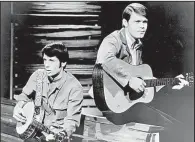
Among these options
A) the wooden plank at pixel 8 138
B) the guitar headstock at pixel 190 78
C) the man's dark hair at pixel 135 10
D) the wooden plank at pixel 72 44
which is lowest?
the wooden plank at pixel 8 138

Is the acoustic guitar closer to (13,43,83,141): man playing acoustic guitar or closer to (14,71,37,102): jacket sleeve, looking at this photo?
(13,43,83,141): man playing acoustic guitar

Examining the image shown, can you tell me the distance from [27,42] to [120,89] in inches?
26.1

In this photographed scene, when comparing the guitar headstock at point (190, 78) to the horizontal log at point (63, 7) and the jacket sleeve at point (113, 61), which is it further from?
the horizontal log at point (63, 7)

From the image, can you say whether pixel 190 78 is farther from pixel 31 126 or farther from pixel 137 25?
pixel 31 126

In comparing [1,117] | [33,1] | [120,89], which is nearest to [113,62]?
[120,89]

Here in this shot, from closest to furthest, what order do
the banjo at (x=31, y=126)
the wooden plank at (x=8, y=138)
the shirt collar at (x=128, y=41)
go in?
the banjo at (x=31, y=126) → the shirt collar at (x=128, y=41) → the wooden plank at (x=8, y=138)

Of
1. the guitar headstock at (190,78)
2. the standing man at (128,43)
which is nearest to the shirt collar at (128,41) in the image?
the standing man at (128,43)

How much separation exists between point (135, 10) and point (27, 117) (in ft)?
2.99

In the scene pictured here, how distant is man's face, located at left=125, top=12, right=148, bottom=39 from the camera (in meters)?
1.83

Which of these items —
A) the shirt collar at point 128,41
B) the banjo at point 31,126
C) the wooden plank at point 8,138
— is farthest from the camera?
the wooden plank at point 8,138

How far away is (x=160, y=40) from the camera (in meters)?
1.87

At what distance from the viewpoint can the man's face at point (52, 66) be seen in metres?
1.82

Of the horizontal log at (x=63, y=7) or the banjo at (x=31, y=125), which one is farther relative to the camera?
the horizontal log at (x=63, y=7)

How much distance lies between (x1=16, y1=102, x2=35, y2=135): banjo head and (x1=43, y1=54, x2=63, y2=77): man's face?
219 mm
